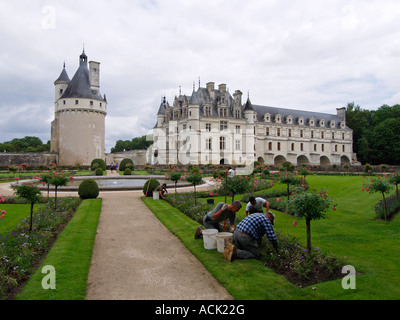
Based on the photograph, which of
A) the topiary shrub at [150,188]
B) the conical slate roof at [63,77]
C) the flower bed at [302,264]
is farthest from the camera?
the conical slate roof at [63,77]

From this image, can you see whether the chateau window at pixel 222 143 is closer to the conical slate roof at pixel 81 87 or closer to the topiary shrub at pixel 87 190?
the conical slate roof at pixel 81 87

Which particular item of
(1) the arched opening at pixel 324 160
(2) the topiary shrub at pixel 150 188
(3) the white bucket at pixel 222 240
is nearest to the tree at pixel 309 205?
(3) the white bucket at pixel 222 240

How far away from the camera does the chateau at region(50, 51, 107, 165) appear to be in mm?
47156

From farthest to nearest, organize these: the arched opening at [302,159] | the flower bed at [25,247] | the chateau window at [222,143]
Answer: the arched opening at [302,159] → the chateau window at [222,143] → the flower bed at [25,247]

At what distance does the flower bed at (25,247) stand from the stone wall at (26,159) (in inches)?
1592

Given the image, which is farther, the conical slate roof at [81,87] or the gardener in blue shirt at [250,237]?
the conical slate roof at [81,87]

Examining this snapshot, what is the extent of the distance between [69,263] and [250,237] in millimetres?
3964

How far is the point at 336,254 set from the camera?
682 centimetres

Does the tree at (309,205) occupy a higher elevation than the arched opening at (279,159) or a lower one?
lower

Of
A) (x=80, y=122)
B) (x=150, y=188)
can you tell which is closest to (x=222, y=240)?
(x=150, y=188)

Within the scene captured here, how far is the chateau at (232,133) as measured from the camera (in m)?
45.2

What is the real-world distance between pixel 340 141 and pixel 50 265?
221ft

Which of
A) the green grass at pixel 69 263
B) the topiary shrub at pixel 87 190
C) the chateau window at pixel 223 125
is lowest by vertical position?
the green grass at pixel 69 263

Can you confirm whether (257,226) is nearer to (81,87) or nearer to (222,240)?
(222,240)
